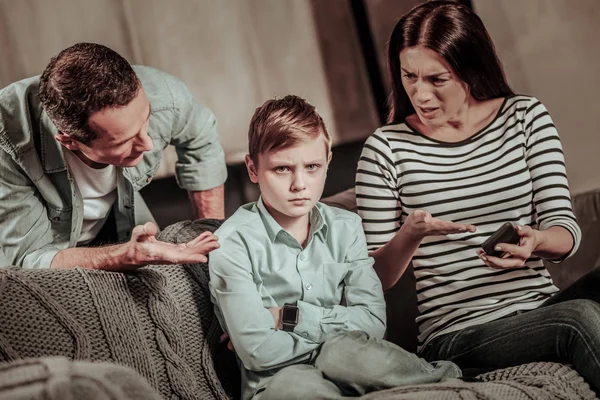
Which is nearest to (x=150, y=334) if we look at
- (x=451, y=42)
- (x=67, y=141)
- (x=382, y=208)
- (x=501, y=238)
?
(x=67, y=141)

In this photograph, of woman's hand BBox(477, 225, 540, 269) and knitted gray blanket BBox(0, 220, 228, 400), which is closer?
knitted gray blanket BBox(0, 220, 228, 400)

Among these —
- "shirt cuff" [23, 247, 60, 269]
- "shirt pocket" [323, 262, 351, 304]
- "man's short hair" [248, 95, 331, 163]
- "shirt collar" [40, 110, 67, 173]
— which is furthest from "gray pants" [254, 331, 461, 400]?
"shirt collar" [40, 110, 67, 173]

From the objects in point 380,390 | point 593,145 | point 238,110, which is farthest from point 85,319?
point 593,145

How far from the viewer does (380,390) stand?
3.99 ft

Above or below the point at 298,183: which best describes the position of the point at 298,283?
below

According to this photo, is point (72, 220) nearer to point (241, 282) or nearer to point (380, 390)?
point (241, 282)

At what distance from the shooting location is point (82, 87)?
4.34 feet

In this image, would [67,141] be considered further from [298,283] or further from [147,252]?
[298,283]

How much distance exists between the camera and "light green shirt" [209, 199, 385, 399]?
4.17ft

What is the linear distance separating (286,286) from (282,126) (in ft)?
0.91

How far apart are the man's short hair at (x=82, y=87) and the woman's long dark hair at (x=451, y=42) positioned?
20.2 inches

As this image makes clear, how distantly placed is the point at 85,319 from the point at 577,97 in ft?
4.30

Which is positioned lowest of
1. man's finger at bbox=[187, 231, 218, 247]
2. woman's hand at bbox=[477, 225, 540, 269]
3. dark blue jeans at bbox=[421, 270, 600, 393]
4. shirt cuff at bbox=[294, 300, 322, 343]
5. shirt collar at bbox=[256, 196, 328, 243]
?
dark blue jeans at bbox=[421, 270, 600, 393]

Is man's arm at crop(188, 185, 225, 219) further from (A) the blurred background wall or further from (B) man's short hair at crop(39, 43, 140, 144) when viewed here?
(B) man's short hair at crop(39, 43, 140, 144)
